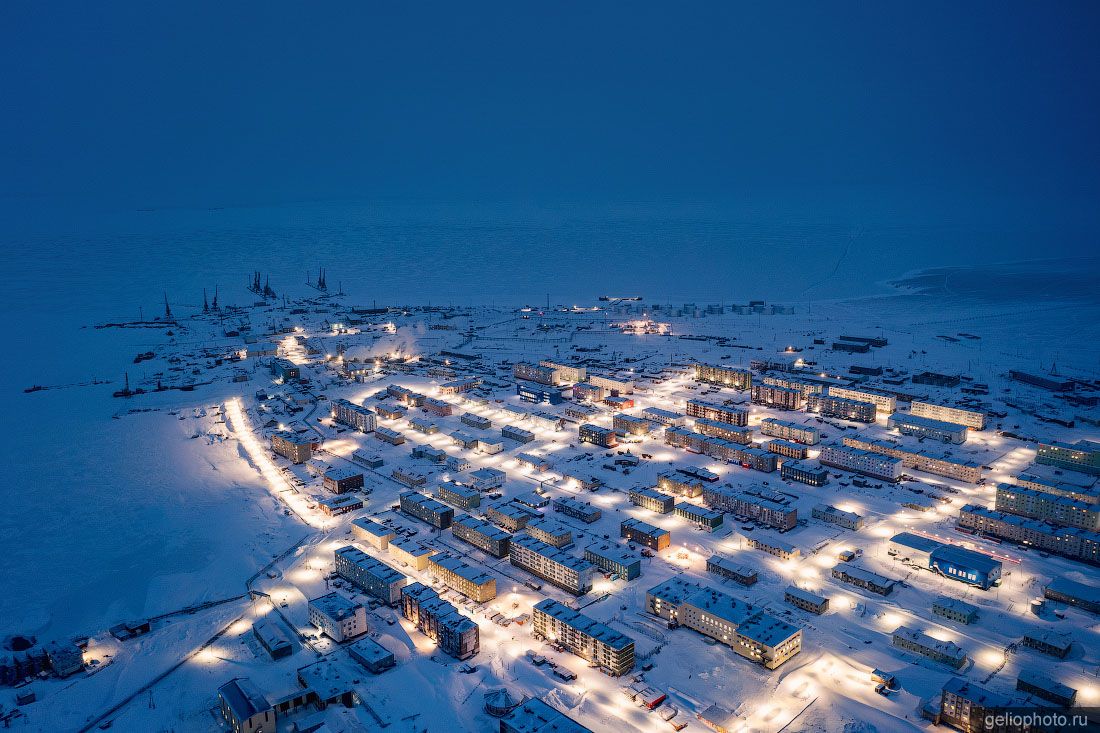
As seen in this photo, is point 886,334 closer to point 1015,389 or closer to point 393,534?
point 1015,389

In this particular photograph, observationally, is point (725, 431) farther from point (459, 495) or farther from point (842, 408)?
point (459, 495)

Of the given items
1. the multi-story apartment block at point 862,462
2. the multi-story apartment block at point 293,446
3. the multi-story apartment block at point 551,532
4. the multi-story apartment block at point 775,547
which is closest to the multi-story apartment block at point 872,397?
the multi-story apartment block at point 862,462

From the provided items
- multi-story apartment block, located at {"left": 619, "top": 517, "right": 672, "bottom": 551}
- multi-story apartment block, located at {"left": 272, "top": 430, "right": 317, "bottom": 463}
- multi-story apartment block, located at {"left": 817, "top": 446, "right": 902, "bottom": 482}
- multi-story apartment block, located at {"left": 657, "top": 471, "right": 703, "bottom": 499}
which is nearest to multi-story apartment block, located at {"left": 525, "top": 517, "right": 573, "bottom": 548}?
multi-story apartment block, located at {"left": 619, "top": 517, "right": 672, "bottom": 551}

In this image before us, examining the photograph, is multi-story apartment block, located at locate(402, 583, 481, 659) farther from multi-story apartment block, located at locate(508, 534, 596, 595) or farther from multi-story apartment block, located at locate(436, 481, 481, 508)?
multi-story apartment block, located at locate(436, 481, 481, 508)

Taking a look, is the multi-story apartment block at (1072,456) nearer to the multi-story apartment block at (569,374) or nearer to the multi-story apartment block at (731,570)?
the multi-story apartment block at (731,570)

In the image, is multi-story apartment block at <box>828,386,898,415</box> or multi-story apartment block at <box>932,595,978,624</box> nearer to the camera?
multi-story apartment block at <box>932,595,978,624</box>

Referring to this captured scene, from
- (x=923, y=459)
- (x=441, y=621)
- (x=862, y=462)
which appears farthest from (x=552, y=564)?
(x=923, y=459)

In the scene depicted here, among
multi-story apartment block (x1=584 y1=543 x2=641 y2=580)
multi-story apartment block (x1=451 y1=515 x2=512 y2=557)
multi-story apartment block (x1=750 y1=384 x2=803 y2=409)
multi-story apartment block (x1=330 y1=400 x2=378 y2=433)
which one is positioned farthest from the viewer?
multi-story apartment block (x1=750 y1=384 x2=803 y2=409)
